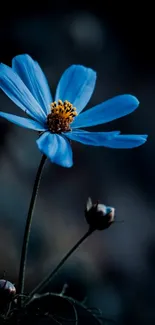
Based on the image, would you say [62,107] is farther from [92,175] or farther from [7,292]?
[92,175]

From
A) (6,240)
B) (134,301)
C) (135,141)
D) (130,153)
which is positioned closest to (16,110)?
(130,153)

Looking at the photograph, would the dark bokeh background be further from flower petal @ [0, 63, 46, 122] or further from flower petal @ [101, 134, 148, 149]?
flower petal @ [101, 134, 148, 149]

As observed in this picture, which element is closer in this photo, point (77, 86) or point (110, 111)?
point (110, 111)

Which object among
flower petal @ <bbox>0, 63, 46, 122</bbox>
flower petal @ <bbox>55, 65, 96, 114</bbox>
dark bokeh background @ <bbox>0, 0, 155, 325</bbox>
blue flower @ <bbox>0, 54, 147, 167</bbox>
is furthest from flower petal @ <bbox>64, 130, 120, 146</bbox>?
dark bokeh background @ <bbox>0, 0, 155, 325</bbox>

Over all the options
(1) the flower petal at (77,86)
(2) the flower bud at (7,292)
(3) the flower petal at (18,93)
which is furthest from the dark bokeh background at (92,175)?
(2) the flower bud at (7,292)

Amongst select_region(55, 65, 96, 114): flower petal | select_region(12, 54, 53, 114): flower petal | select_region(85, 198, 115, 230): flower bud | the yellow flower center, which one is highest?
select_region(55, 65, 96, 114): flower petal

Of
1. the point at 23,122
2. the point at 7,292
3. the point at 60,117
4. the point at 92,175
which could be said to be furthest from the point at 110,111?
the point at 92,175

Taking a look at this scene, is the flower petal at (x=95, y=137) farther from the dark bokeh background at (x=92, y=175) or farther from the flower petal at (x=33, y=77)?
the dark bokeh background at (x=92, y=175)
